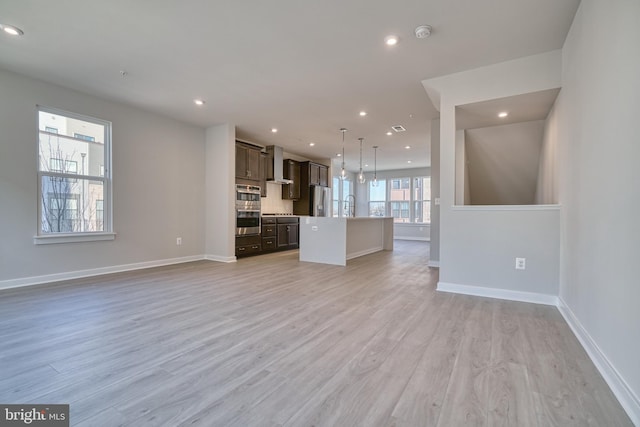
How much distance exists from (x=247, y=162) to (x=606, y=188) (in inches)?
234

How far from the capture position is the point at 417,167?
11000 mm

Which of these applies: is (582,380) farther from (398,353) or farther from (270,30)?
(270,30)

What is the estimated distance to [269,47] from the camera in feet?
10.2

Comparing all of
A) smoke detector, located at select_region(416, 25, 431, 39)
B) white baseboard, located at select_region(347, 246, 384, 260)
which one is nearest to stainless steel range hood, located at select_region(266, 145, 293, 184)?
white baseboard, located at select_region(347, 246, 384, 260)

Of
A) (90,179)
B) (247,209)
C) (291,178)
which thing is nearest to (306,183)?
(291,178)

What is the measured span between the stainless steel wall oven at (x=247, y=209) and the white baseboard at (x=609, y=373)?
545 cm

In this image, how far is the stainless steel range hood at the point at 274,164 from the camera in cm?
738

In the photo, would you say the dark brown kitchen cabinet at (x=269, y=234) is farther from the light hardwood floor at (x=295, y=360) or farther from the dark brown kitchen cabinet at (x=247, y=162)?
the light hardwood floor at (x=295, y=360)

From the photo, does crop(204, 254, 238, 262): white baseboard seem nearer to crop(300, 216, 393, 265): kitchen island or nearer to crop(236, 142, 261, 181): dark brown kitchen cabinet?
crop(300, 216, 393, 265): kitchen island

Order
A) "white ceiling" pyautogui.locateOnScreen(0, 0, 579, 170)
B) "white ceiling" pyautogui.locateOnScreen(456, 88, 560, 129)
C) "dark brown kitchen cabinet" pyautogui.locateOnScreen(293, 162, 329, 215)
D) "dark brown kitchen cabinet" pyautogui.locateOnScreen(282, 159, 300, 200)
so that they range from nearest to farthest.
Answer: "white ceiling" pyautogui.locateOnScreen(0, 0, 579, 170), "white ceiling" pyautogui.locateOnScreen(456, 88, 560, 129), "dark brown kitchen cabinet" pyautogui.locateOnScreen(282, 159, 300, 200), "dark brown kitchen cabinet" pyautogui.locateOnScreen(293, 162, 329, 215)

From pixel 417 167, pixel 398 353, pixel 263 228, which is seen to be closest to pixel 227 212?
pixel 263 228

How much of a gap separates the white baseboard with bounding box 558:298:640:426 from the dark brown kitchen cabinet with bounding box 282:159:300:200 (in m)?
6.76

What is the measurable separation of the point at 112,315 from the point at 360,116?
4594 millimetres

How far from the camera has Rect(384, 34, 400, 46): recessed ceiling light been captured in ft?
9.51
